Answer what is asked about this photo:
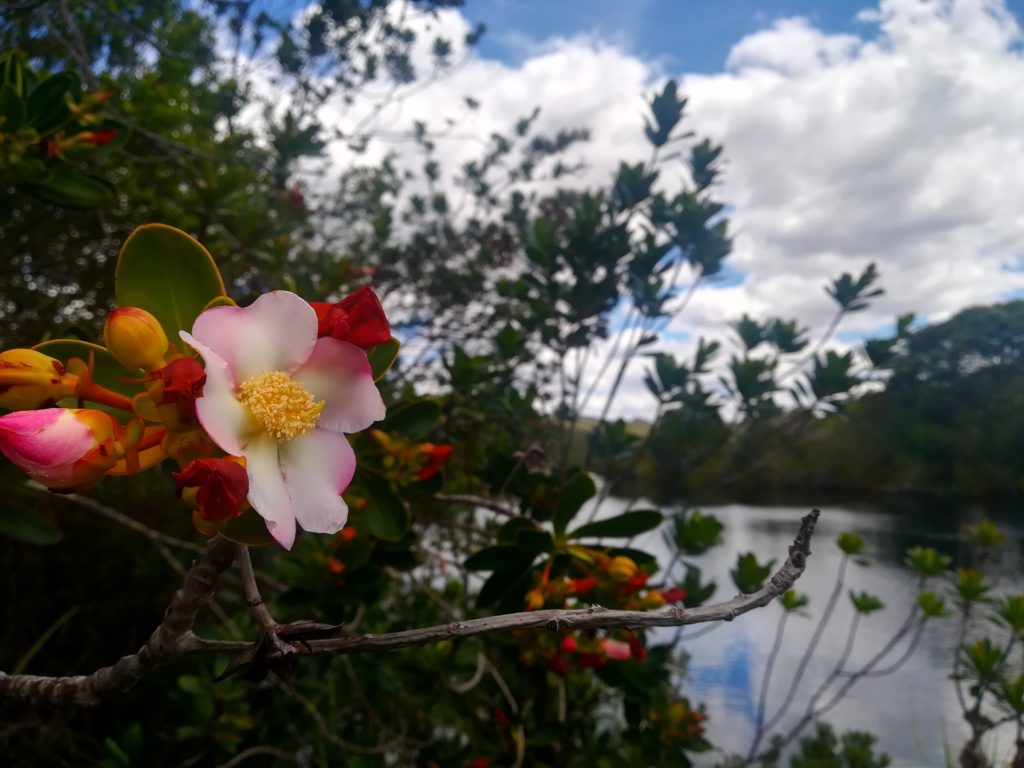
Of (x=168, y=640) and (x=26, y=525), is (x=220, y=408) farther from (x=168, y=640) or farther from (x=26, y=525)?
(x=26, y=525)

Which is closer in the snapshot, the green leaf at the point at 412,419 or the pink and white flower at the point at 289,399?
the pink and white flower at the point at 289,399

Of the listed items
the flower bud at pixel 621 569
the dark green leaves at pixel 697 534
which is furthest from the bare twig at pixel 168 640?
the dark green leaves at pixel 697 534

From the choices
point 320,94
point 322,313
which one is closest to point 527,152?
point 320,94

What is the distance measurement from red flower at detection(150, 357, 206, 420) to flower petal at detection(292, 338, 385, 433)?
10 cm

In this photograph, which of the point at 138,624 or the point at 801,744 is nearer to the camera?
the point at 138,624

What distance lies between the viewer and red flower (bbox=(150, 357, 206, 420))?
467 millimetres

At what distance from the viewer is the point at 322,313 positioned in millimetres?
566

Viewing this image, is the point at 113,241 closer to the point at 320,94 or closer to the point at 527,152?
the point at 320,94

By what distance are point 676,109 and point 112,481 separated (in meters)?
2.70

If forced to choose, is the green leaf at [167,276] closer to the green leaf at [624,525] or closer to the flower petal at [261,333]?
the flower petal at [261,333]

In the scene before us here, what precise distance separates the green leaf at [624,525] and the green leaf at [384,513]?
299mm

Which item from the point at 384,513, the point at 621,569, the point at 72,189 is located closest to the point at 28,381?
the point at 384,513

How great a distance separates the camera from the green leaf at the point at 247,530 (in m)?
0.52

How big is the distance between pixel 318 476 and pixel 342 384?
0.08 meters
